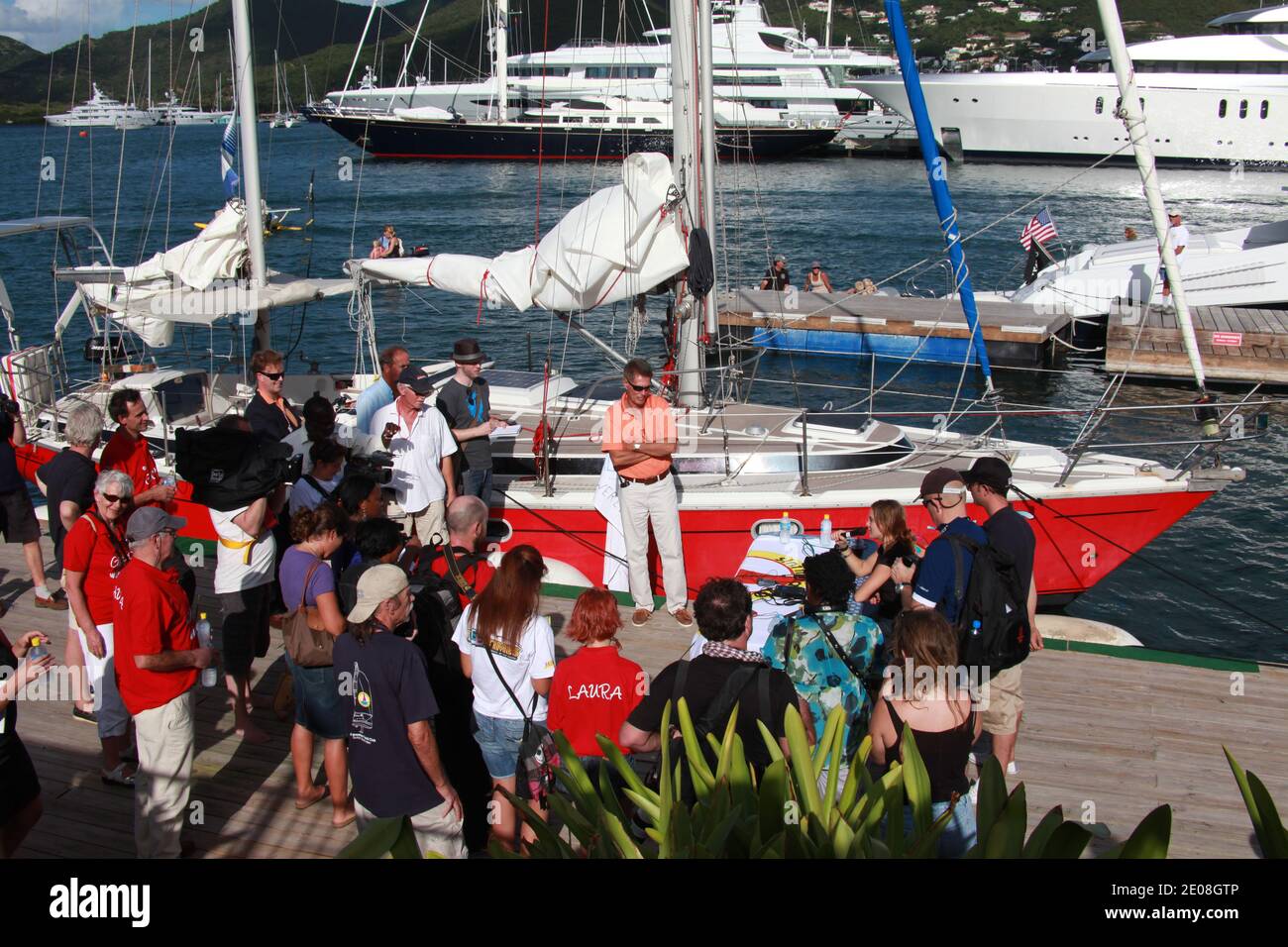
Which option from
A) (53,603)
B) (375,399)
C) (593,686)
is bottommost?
(53,603)

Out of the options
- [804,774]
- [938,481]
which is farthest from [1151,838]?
[938,481]

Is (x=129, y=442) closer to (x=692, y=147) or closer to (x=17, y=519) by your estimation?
(x=17, y=519)

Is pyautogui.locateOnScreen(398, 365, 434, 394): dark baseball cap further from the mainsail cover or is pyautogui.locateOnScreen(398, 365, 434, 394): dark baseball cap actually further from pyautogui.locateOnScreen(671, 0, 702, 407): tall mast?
pyautogui.locateOnScreen(671, 0, 702, 407): tall mast

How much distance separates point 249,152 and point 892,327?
15789mm

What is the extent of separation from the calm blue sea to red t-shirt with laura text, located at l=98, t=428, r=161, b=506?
3905 mm

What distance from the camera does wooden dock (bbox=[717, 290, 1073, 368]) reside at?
76.9 ft

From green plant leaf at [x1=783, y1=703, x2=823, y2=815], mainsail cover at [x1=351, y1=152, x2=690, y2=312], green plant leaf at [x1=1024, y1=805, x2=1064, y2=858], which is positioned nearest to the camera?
green plant leaf at [x1=1024, y1=805, x2=1064, y2=858]

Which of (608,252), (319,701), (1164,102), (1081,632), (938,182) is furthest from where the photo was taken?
(1164,102)

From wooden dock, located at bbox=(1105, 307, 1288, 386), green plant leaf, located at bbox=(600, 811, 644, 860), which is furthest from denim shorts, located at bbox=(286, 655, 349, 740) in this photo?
wooden dock, located at bbox=(1105, 307, 1288, 386)

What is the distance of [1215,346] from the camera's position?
21.4 meters

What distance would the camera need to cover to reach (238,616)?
6.11 m

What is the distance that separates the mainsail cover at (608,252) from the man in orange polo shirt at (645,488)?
2362mm
